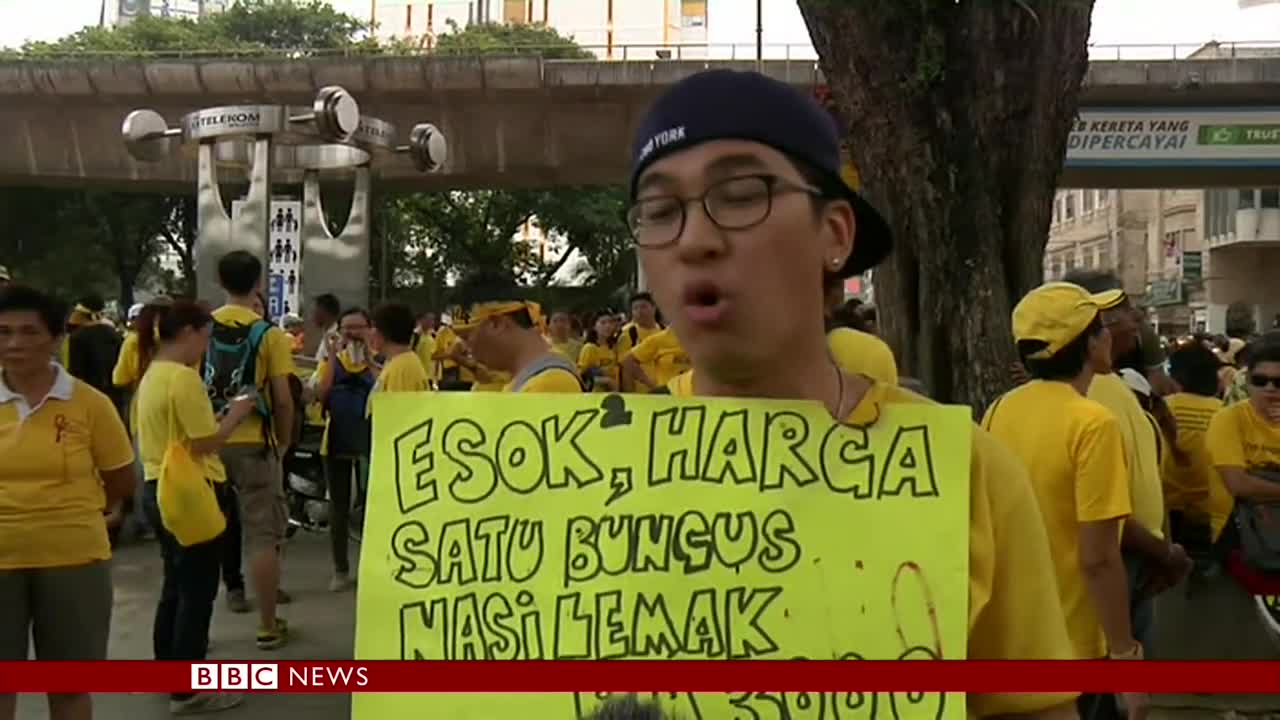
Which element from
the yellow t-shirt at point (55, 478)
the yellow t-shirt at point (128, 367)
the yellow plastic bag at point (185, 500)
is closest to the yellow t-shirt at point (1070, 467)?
the yellow t-shirt at point (55, 478)

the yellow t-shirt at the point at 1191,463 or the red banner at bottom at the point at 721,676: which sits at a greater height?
the red banner at bottom at the point at 721,676

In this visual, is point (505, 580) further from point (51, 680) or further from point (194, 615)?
point (194, 615)

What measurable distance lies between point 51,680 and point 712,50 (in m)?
25.6

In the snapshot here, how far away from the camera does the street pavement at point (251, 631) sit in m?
5.25

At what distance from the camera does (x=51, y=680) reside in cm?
285

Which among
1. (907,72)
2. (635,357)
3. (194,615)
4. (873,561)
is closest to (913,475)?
(873,561)

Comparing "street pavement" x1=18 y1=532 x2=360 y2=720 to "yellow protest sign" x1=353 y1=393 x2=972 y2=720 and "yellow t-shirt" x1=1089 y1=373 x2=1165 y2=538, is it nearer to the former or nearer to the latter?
"yellow t-shirt" x1=1089 y1=373 x2=1165 y2=538

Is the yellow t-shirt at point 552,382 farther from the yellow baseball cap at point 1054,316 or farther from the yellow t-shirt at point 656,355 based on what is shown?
the yellow t-shirt at point 656,355

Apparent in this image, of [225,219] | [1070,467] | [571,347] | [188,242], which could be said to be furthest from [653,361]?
[188,242]

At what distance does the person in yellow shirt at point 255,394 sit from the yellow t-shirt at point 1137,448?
152 inches

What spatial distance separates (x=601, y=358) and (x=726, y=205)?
9.38m

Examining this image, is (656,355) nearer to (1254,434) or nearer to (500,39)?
(1254,434)

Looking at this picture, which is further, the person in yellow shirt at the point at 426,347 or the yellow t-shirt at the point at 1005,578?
the person in yellow shirt at the point at 426,347

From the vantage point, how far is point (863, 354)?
3.54m
